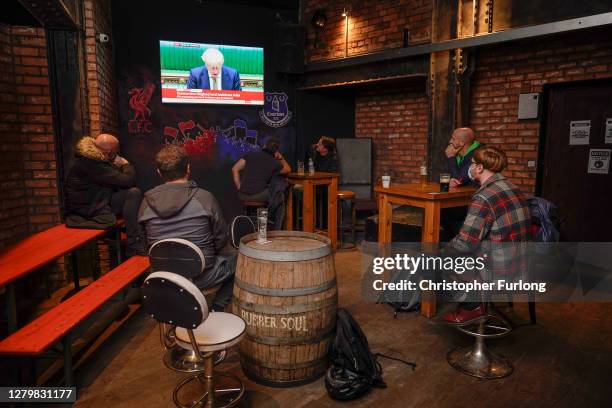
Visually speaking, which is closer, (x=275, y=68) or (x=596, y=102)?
(x=596, y=102)

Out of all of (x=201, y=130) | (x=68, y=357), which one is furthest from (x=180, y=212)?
(x=201, y=130)

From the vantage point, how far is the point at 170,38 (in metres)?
6.46

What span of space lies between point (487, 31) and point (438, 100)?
2.98 feet

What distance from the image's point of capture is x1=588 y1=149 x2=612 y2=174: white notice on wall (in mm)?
4516

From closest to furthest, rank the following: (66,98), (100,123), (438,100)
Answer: (66,98) → (100,123) → (438,100)

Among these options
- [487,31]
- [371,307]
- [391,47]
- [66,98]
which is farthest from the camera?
[391,47]

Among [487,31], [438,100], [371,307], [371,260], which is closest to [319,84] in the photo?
[438,100]

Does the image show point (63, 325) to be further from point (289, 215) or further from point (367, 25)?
point (367, 25)

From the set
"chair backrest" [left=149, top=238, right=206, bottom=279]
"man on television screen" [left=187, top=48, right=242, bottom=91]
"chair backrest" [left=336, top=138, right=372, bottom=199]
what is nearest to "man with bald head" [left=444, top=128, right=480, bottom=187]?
"chair backrest" [left=149, top=238, right=206, bottom=279]

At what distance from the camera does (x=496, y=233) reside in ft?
8.38

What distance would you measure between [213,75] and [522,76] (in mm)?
4289

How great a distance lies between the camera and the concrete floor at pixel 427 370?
2.36 meters

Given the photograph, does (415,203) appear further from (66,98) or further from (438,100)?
(66,98)

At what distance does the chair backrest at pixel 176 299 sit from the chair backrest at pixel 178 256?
542mm
